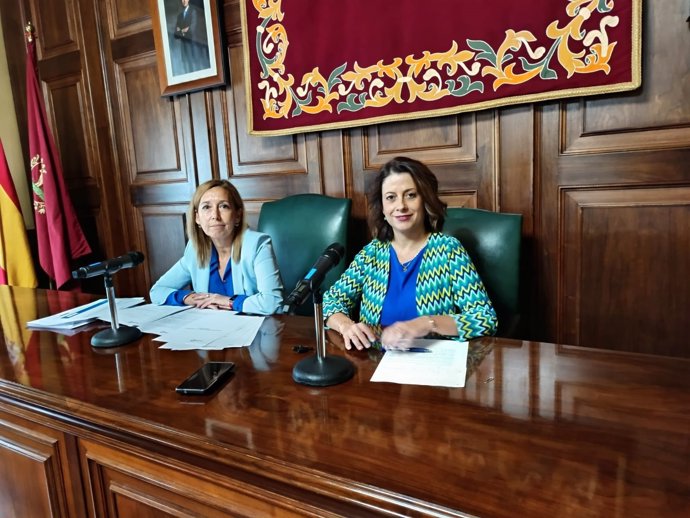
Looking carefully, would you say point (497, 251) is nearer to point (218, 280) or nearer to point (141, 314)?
point (218, 280)

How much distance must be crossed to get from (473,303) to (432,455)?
0.72m

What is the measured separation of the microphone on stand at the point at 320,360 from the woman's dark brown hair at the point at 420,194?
Result: 0.58 m

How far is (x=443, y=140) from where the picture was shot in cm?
200

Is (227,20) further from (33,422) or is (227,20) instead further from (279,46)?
(33,422)

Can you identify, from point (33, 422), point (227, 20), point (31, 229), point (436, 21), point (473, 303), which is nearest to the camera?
point (33, 422)

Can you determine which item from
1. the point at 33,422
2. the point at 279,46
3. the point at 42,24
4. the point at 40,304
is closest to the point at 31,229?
the point at 42,24

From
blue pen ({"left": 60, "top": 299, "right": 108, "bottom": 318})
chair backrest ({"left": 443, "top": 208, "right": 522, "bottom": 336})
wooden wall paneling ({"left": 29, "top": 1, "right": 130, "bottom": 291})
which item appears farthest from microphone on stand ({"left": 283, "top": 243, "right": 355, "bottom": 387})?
wooden wall paneling ({"left": 29, "top": 1, "right": 130, "bottom": 291})

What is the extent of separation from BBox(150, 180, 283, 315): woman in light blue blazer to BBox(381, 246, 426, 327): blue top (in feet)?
1.21

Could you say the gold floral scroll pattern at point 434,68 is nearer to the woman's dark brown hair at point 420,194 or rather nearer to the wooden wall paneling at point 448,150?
the wooden wall paneling at point 448,150

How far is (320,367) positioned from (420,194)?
71 centimetres

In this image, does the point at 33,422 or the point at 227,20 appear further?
the point at 227,20

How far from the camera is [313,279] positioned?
893mm

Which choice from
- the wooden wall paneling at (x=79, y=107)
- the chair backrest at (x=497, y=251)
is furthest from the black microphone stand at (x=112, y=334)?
the wooden wall paneling at (x=79, y=107)

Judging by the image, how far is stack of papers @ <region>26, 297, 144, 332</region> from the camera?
1.44m
